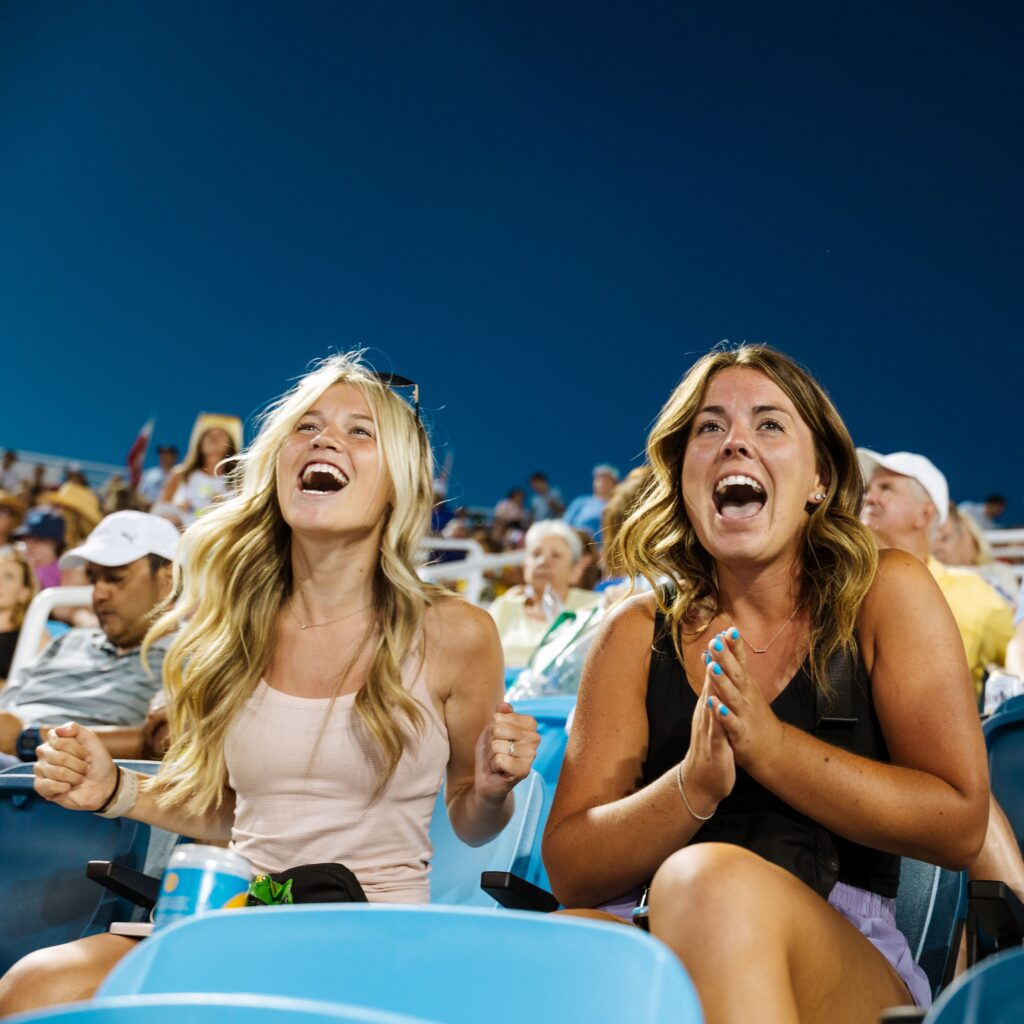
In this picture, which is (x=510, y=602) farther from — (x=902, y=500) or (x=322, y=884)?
(x=322, y=884)

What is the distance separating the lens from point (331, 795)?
2.05 meters

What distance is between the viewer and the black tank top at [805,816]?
5.52 ft

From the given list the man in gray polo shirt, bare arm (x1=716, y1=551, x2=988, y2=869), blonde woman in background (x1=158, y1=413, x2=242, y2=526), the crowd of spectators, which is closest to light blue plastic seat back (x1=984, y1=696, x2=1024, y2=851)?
the crowd of spectators

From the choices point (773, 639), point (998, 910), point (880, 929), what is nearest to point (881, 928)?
point (880, 929)

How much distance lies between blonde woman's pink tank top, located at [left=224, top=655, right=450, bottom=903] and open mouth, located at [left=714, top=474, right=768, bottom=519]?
0.63m

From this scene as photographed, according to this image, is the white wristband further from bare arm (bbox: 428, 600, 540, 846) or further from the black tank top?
the black tank top

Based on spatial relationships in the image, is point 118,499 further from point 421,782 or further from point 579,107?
point 579,107

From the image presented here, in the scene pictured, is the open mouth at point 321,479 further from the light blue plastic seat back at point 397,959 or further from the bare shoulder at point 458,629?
the light blue plastic seat back at point 397,959

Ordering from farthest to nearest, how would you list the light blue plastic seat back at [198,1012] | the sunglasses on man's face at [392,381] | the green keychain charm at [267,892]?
the sunglasses on man's face at [392,381] → the green keychain charm at [267,892] → the light blue plastic seat back at [198,1012]

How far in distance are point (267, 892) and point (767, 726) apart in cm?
71

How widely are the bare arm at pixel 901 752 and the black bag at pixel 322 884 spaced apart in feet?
2.14

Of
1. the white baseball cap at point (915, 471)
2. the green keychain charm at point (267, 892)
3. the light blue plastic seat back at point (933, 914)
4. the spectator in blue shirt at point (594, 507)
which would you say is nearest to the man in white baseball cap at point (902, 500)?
the white baseball cap at point (915, 471)

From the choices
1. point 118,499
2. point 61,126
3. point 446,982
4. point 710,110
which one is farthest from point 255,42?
point 446,982

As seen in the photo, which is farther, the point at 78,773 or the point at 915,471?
the point at 915,471
